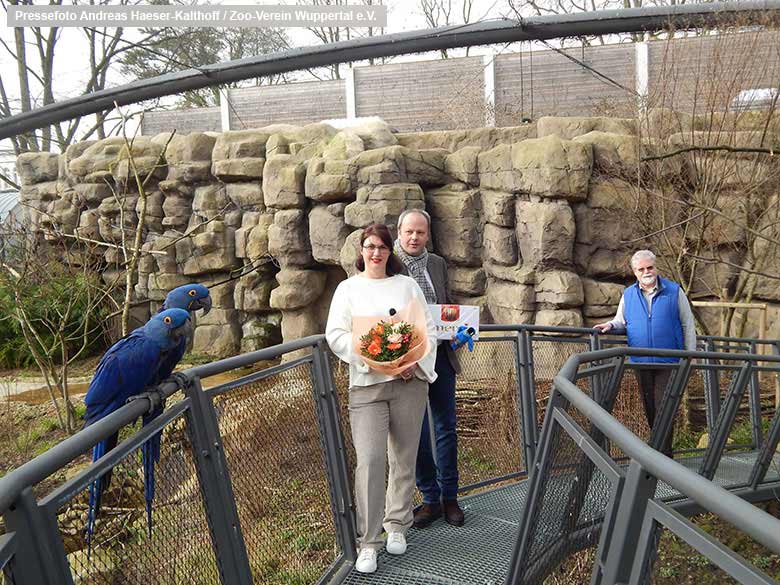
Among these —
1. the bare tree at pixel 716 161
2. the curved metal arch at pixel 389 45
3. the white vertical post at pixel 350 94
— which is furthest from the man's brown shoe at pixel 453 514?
→ the white vertical post at pixel 350 94

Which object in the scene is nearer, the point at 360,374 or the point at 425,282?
the point at 360,374

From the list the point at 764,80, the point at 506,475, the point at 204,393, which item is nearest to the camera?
the point at 204,393

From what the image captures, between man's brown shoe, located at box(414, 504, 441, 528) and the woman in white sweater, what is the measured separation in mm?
318

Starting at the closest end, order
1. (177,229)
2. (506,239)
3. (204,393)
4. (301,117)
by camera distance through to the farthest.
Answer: (204,393) → (506,239) → (177,229) → (301,117)

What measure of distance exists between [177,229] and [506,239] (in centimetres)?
671

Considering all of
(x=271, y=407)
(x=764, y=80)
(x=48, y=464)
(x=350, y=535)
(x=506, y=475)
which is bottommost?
(x=506, y=475)

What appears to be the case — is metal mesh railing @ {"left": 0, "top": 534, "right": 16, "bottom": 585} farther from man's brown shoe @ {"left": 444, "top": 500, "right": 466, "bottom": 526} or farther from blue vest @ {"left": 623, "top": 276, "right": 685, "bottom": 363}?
Result: blue vest @ {"left": 623, "top": 276, "right": 685, "bottom": 363}

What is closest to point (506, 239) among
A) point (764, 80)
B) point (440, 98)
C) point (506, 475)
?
point (764, 80)

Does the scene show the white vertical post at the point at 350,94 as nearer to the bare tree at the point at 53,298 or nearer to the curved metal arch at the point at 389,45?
the curved metal arch at the point at 389,45

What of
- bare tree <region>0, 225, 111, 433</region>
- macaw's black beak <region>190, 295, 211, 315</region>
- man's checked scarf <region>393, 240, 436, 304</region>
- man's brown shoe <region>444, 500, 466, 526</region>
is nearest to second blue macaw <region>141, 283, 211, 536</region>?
macaw's black beak <region>190, 295, 211, 315</region>

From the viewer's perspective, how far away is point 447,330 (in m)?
3.14

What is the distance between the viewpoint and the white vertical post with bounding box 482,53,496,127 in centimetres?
1326

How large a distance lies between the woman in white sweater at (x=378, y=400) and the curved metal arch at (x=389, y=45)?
7.53 m

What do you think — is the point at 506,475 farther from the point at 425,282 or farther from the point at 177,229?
the point at 177,229
